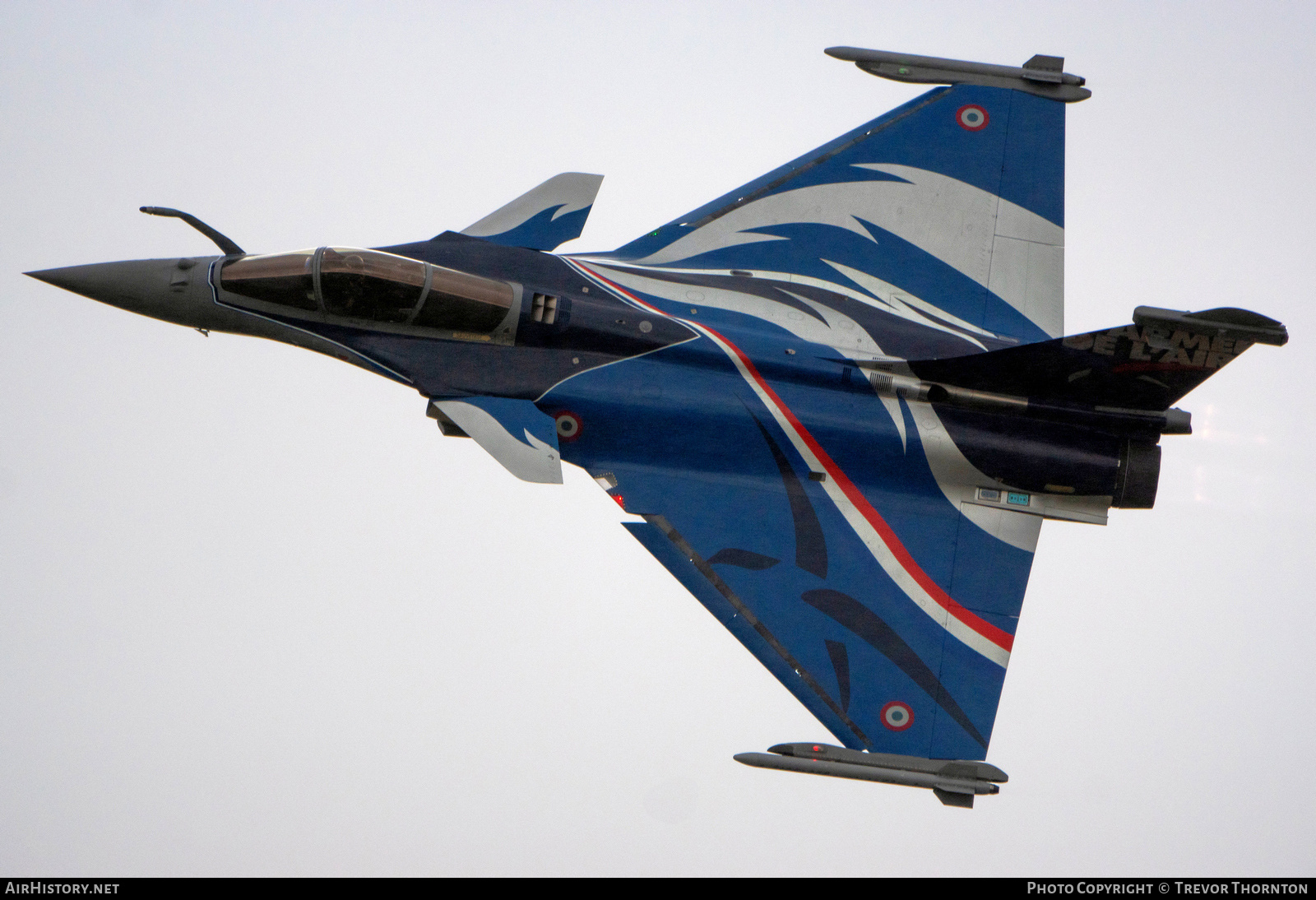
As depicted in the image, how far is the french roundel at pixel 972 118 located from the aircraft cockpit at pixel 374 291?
5.24m

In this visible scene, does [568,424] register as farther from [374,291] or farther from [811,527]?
[811,527]

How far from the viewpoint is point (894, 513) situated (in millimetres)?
11586

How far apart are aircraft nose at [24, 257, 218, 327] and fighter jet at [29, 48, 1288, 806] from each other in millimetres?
20

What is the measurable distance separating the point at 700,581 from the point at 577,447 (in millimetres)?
1707

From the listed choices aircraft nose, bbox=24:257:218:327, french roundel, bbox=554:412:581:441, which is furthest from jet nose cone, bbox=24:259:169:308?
french roundel, bbox=554:412:581:441

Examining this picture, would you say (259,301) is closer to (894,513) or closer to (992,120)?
(894,513)

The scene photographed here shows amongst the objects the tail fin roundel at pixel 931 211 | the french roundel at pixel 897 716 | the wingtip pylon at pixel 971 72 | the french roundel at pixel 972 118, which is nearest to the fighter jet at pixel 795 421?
the french roundel at pixel 897 716

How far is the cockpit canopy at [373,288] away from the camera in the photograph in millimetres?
11188

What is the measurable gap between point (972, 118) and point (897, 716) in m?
6.39

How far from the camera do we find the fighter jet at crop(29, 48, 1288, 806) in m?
11.1

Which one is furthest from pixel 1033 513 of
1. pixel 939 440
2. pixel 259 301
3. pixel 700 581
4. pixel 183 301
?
pixel 183 301

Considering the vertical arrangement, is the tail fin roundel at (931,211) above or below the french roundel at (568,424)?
above

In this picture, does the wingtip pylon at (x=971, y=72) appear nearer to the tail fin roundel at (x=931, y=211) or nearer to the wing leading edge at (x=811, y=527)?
the tail fin roundel at (x=931, y=211)

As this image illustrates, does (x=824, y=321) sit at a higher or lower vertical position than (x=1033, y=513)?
higher
